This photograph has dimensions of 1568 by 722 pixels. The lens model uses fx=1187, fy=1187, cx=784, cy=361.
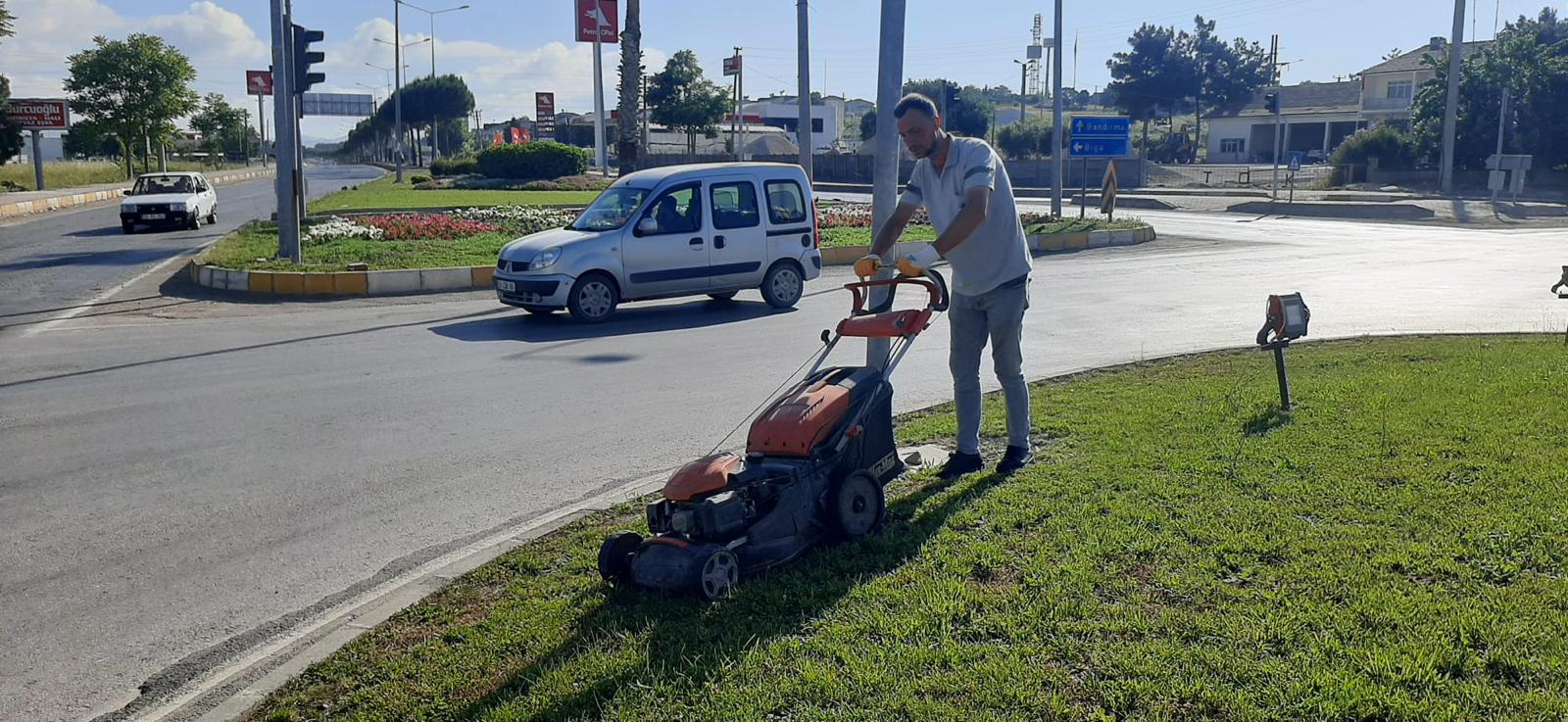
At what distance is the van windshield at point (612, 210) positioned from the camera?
13.4 m

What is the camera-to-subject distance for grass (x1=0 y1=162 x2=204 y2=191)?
46.7 meters

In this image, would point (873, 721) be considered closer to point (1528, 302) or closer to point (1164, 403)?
point (1164, 403)

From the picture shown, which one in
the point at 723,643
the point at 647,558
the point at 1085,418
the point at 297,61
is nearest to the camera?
the point at 723,643

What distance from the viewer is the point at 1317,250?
2116 centimetres

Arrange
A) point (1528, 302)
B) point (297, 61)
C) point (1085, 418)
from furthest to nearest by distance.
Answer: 1. point (297, 61)
2. point (1528, 302)
3. point (1085, 418)

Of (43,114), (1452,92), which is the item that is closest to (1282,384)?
(1452,92)

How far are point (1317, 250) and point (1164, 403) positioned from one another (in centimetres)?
1565

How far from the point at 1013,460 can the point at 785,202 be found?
346 inches

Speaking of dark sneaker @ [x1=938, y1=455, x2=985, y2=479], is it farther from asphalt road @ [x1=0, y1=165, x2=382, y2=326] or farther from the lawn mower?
asphalt road @ [x1=0, y1=165, x2=382, y2=326]

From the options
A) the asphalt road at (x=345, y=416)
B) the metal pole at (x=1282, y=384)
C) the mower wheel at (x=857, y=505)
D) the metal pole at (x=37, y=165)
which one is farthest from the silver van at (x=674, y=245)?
the metal pole at (x=37, y=165)

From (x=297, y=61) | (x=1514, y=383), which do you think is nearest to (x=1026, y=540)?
(x=1514, y=383)

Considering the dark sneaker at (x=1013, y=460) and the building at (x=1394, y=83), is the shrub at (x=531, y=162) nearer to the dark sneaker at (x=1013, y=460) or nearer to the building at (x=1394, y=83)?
the dark sneaker at (x=1013, y=460)

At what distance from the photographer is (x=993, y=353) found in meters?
5.77

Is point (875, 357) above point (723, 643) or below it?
above
